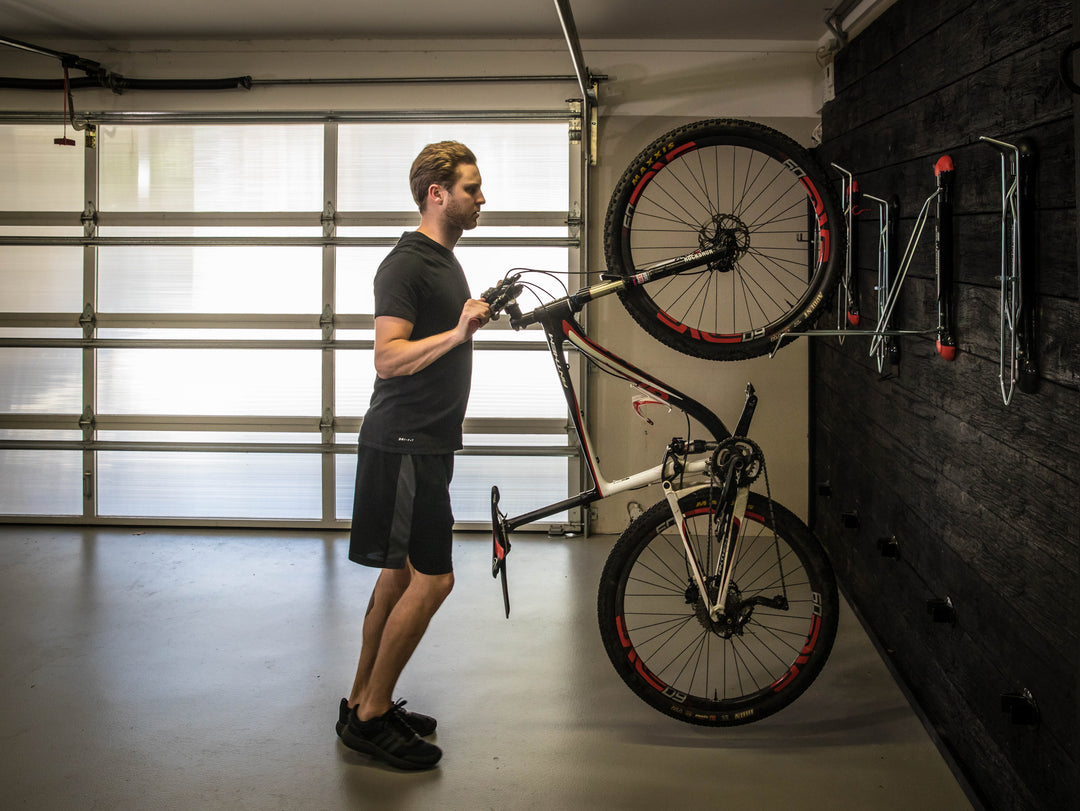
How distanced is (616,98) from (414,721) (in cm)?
345

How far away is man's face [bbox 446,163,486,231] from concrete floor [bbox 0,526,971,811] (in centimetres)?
148

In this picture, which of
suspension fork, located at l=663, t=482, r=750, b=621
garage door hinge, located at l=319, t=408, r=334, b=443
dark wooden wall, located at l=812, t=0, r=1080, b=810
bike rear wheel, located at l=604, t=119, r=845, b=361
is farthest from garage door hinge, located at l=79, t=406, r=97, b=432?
dark wooden wall, located at l=812, t=0, r=1080, b=810

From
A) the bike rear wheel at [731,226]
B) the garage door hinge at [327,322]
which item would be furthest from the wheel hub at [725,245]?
the garage door hinge at [327,322]

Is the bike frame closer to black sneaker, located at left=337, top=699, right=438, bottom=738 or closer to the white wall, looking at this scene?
black sneaker, located at left=337, top=699, right=438, bottom=738

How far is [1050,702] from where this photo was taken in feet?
6.56

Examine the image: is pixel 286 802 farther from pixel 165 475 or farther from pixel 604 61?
pixel 604 61

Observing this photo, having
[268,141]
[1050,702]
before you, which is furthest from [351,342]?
[1050,702]

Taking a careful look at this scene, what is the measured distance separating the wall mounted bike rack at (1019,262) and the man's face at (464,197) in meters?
1.27

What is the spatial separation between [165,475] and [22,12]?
240 centimetres

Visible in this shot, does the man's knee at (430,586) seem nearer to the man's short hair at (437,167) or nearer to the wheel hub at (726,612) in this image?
the wheel hub at (726,612)

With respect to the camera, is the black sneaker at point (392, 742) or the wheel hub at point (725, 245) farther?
the black sneaker at point (392, 742)

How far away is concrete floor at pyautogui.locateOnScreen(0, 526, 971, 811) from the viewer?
2.50m

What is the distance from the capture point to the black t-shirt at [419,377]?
2.53 m

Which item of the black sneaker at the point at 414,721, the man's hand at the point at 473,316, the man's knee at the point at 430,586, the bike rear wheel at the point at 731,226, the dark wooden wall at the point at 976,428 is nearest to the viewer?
the dark wooden wall at the point at 976,428
